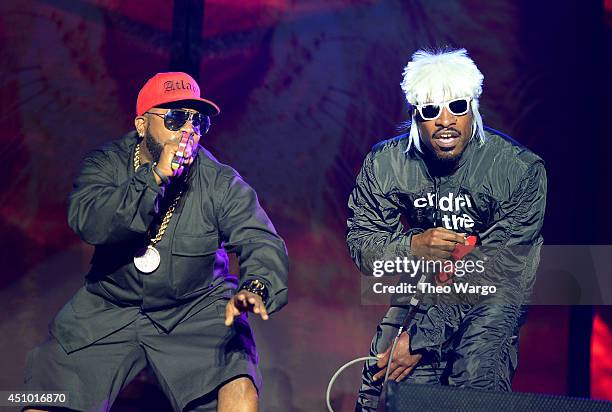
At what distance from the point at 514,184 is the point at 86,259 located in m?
3.01

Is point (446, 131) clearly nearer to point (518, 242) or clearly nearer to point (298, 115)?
point (518, 242)

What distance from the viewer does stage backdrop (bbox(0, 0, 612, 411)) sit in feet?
18.2

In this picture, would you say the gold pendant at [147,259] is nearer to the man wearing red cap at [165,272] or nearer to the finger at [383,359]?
the man wearing red cap at [165,272]

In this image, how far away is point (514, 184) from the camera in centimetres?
442

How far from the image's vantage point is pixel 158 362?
13.7ft

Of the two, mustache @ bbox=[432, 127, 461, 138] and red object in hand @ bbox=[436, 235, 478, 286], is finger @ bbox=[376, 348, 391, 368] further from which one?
mustache @ bbox=[432, 127, 461, 138]

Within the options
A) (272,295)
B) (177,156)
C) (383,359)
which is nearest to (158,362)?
(272,295)

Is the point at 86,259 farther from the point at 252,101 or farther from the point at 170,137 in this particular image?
the point at 170,137

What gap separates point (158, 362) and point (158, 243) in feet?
1.85

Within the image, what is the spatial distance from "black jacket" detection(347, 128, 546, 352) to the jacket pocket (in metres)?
0.78

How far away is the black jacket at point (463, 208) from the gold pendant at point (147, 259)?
104 centimetres

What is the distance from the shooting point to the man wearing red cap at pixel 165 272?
404 cm

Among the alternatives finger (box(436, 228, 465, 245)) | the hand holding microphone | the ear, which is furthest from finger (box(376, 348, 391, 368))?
the ear

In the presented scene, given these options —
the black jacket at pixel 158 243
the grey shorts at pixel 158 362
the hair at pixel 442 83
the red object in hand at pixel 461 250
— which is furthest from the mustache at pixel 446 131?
the grey shorts at pixel 158 362
